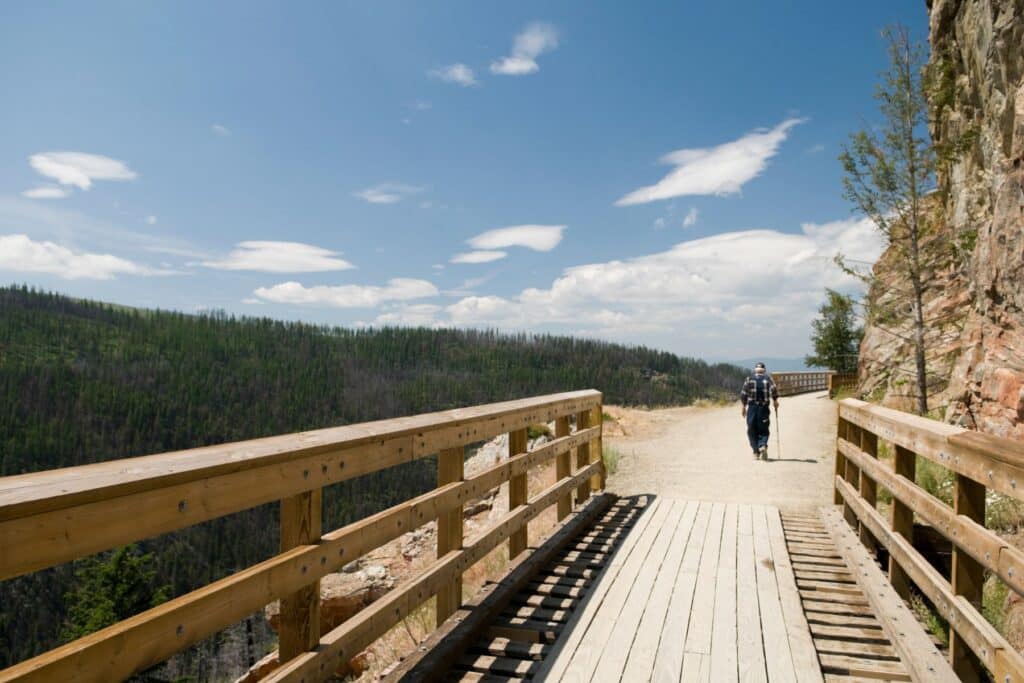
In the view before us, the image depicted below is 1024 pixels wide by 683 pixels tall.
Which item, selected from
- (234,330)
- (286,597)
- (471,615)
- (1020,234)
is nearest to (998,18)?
(1020,234)

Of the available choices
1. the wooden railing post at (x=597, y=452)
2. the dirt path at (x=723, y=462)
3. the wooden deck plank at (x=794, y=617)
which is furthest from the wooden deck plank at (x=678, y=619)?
the dirt path at (x=723, y=462)

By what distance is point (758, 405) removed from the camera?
42.5 ft

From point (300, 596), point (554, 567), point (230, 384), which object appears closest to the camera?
point (300, 596)

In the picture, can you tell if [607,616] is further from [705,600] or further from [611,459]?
[611,459]

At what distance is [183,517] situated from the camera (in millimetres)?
1935

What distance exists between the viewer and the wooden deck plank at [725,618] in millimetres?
3490

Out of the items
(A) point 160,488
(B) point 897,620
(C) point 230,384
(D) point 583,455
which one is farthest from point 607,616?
(C) point 230,384

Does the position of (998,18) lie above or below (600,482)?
above

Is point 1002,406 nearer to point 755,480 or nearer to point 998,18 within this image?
point 755,480

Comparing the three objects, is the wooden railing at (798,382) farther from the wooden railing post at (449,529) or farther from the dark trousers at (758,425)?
the wooden railing post at (449,529)

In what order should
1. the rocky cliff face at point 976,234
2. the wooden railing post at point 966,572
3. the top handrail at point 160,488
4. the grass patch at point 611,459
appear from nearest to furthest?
the top handrail at point 160,488 < the wooden railing post at point 966,572 < the rocky cliff face at point 976,234 < the grass patch at point 611,459

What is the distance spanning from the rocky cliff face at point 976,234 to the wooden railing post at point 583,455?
5438mm

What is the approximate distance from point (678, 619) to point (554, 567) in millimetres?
1301

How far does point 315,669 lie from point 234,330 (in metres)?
157
